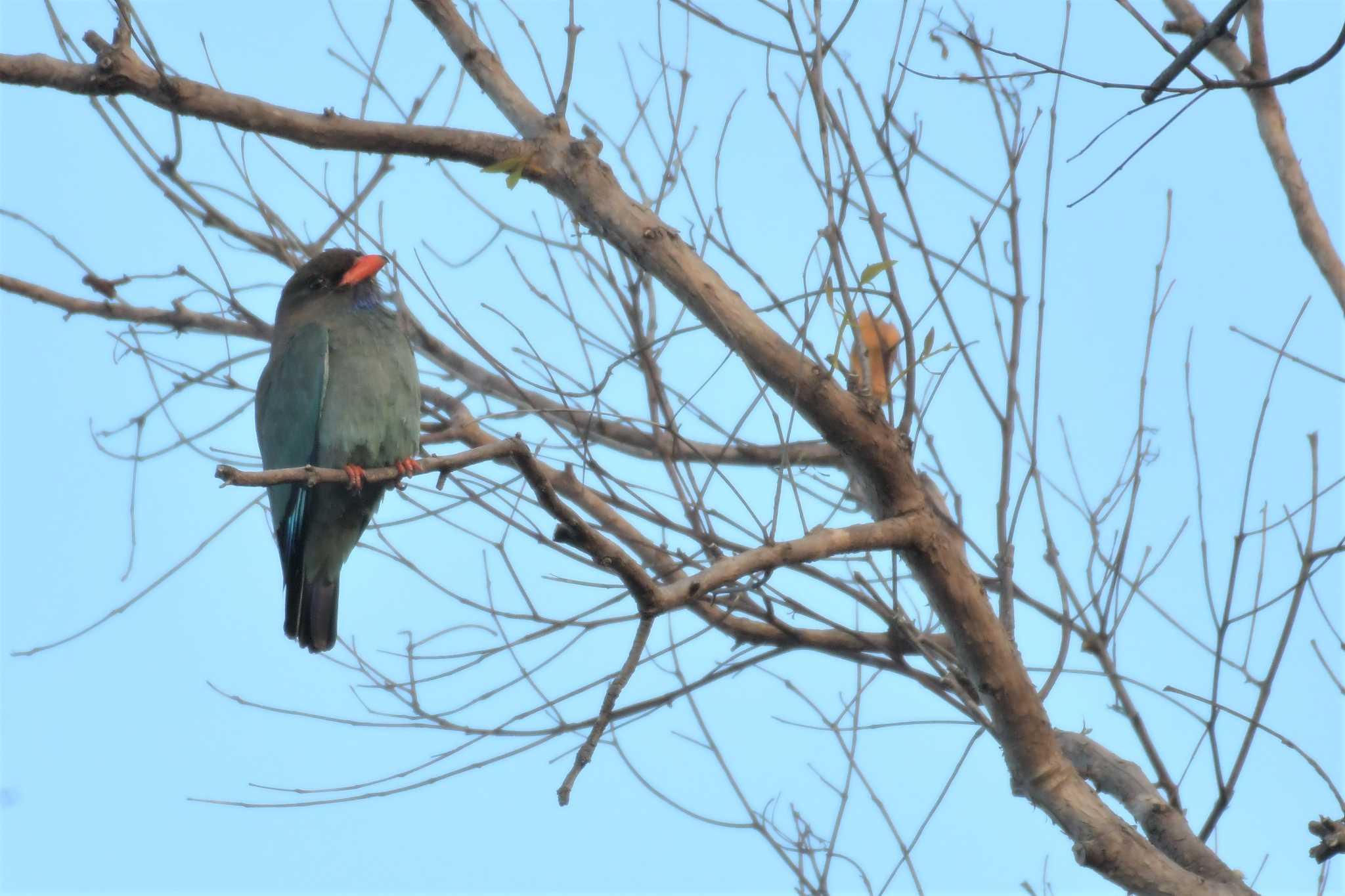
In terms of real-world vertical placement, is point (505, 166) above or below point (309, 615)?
above

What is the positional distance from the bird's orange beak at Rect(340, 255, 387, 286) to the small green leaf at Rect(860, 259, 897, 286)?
2.50m

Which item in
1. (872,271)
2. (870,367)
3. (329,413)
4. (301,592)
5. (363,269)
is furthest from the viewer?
(363,269)

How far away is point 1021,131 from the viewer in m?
3.58

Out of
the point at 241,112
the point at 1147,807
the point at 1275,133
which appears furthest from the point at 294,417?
the point at 1275,133

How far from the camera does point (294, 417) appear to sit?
4848mm

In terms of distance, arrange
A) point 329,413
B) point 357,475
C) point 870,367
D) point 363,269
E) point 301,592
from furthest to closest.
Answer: point 363,269
point 301,592
point 329,413
point 357,475
point 870,367

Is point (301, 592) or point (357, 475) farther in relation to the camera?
point (301, 592)

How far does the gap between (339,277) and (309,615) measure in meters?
1.37

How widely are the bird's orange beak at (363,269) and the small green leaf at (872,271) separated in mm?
2497

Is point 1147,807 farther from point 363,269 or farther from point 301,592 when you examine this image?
point 363,269

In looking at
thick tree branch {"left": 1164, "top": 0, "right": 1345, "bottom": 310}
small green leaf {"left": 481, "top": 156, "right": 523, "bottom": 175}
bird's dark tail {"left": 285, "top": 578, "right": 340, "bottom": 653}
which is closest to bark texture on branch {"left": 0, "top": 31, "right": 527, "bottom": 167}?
small green leaf {"left": 481, "top": 156, "right": 523, "bottom": 175}

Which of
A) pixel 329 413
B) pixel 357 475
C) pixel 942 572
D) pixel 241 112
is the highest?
pixel 329 413

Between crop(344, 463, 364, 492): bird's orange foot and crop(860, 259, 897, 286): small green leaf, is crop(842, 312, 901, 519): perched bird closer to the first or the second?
crop(860, 259, 897, 286): small green leaf

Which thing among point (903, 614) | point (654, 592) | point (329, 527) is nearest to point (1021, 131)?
point (903, 614)
